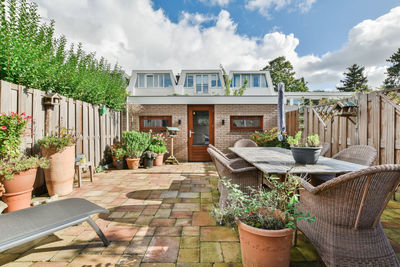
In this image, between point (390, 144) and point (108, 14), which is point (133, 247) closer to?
point (390, 144)

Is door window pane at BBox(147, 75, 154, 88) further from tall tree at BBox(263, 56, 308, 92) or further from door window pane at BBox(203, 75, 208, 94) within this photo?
tall tree at BBox(263, 56, 308, 92)

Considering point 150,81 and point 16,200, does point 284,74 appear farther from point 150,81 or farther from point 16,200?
point 16,200

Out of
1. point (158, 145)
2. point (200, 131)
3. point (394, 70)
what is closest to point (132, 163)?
point (158, 145)

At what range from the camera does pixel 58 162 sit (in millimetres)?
3158

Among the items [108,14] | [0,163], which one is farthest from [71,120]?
[108,14]

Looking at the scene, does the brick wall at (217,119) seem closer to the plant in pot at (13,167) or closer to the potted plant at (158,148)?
the potted plant at (158,148)

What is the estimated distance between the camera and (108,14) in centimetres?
530

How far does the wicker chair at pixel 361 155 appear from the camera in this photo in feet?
7.94

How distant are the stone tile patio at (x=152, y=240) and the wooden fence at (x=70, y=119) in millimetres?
1530

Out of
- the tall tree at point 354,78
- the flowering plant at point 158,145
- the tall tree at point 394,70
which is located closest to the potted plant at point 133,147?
the flowering plant at point 158,145

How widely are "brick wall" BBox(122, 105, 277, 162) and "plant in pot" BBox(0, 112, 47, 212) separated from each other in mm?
4618

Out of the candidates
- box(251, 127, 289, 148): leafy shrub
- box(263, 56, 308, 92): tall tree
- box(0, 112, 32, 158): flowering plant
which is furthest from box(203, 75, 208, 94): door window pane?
box(263, 56, 308, 92): tall tree

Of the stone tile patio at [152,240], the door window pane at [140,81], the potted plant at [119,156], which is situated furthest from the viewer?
the door window pane at [140,81]

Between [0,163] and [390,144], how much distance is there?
18.0 feet
